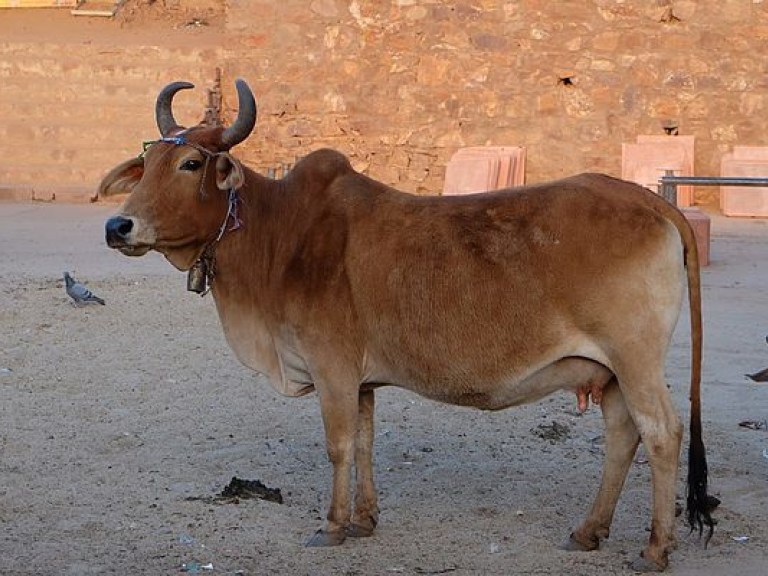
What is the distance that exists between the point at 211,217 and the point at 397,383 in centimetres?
111

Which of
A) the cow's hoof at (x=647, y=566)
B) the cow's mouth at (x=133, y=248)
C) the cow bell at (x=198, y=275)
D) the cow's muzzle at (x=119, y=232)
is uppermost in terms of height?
the cow's muzzle at (x=119, y=232)

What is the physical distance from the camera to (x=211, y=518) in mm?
6641

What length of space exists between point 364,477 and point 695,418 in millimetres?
1517

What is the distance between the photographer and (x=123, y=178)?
265 inches

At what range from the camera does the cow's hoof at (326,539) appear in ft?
20.8

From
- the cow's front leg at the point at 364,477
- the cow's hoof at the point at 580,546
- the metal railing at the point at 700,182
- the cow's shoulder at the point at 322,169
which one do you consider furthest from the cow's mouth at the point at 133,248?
the metal railing at the point at 700,182

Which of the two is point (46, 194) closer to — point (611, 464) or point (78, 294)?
point (78, 294)

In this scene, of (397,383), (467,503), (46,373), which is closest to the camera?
(397,383)

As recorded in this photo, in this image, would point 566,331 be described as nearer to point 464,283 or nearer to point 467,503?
point 464,283

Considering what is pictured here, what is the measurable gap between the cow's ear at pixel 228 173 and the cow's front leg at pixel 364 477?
114 centimetres

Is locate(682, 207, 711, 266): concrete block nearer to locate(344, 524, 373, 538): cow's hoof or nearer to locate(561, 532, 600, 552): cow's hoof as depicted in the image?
locate(561, 532, 600, 552): cow's hoof

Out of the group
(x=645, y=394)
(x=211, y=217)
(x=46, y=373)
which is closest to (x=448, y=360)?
(x=645, y=394)

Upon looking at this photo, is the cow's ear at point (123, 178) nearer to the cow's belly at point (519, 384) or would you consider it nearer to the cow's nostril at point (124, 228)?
the cow's nostril at point (124, 228)

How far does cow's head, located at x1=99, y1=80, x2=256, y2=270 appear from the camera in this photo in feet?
20.7
